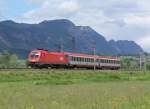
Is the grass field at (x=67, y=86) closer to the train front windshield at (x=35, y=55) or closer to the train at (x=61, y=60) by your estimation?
the train at (x=61, y=60)

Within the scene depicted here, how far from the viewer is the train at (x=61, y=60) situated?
8269 centimetres

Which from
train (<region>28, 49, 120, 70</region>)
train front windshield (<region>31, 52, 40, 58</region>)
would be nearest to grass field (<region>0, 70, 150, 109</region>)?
train (<region>28, 49, 120, 70</region>)

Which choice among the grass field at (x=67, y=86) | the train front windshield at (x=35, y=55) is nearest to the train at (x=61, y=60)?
the train front windshield at (x=35, y=55)


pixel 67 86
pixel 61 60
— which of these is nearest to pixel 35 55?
pixel 61 60

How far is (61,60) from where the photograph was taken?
87312 millimetres

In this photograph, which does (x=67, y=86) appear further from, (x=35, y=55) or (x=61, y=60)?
(x=61, y=60)

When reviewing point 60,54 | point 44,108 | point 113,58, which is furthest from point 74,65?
point 44,108

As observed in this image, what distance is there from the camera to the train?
271 feet

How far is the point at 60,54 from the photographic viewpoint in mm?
87500

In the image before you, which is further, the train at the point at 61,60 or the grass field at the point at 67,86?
the train at the point at 61,60

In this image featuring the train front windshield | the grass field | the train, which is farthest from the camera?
the train

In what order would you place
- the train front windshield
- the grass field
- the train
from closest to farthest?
the grass field → the train front windshield → the train

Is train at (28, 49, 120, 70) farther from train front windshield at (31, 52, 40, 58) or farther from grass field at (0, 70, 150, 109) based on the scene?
grass field at (0, 70, 150, 109)

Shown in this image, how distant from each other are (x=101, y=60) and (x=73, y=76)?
3749cm
